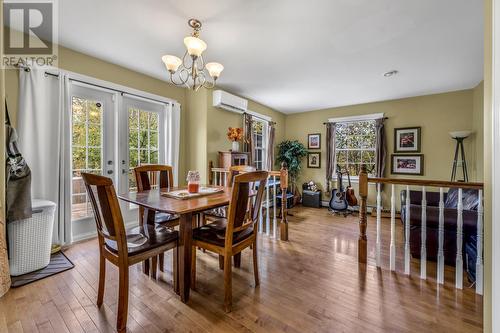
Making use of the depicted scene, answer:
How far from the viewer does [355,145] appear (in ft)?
16.9

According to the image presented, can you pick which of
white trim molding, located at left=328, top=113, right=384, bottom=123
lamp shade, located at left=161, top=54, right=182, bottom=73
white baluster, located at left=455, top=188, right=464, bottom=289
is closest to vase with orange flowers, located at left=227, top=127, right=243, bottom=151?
lamp shade, located at left=161, top=54, right=182, bottom=73

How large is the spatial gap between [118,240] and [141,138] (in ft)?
7.80

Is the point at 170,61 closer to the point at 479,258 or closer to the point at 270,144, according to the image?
the point at 479,258

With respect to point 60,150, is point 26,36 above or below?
above

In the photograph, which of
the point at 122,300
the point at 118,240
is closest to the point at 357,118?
the point at 118,240

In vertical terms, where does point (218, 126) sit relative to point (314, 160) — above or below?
above

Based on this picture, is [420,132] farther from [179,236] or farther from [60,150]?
[60,150]

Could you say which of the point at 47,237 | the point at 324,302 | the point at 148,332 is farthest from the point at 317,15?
the point at 47,237

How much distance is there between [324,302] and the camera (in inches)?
68.7

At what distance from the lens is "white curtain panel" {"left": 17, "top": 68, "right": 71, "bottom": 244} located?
2.36 meters

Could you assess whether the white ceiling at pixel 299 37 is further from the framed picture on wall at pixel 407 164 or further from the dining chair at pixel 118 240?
the dining chair at pixel 118 240

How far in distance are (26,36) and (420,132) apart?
6.17 m

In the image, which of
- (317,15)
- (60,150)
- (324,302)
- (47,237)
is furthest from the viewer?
(60,150)

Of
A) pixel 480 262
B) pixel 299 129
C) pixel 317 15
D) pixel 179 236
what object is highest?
pixel 317 15
